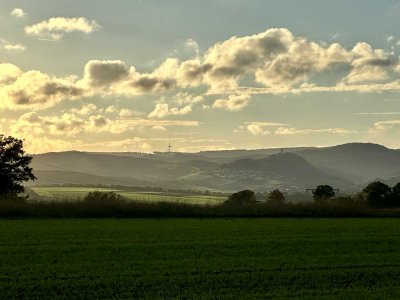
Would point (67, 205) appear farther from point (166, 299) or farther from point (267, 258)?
point (166, 299)

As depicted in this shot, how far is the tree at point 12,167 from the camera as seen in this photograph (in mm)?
73688

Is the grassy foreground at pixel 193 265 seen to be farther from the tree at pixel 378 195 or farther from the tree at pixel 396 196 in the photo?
the tree at pixel 396 196

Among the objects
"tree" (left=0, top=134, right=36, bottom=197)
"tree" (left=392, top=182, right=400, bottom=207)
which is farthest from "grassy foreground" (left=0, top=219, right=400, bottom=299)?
"tree" (left=392, top=182, right=400, bottom=207)

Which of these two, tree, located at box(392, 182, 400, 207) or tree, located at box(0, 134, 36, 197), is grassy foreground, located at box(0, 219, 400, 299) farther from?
tree, located at box(392, 182, 400, 207)

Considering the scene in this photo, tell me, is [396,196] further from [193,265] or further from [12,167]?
[193,265]

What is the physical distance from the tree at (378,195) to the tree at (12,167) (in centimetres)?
5400

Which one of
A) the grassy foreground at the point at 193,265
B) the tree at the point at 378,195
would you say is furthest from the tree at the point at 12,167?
the tree at the point at 378,195

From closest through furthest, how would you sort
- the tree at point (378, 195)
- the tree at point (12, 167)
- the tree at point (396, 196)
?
the tree at point (12, 167)
the tree at point (378, 195)
the tree at point (396, 196)

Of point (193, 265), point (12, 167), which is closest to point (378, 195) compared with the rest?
point (12, 167)

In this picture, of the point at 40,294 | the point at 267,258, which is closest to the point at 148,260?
the point at 267,258

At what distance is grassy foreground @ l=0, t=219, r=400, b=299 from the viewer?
1620cm

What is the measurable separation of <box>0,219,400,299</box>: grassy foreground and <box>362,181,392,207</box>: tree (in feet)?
197

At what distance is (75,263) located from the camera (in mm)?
20953

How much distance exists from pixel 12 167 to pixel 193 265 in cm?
6003
